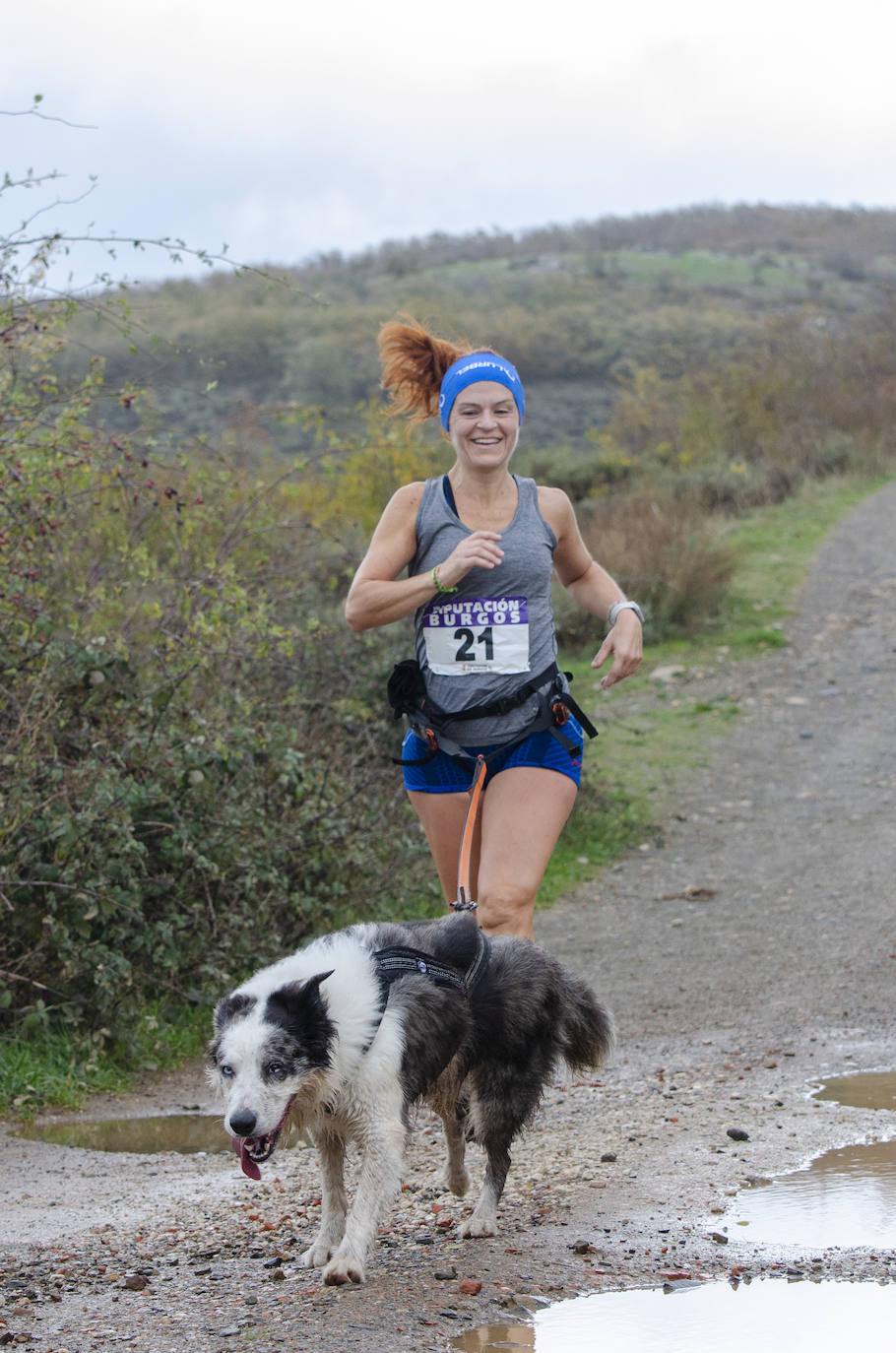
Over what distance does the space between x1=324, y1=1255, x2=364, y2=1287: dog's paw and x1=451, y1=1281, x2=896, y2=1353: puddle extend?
37 cm

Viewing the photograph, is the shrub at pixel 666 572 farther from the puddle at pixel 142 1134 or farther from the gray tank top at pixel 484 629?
the gray tank top at pixel 484 629

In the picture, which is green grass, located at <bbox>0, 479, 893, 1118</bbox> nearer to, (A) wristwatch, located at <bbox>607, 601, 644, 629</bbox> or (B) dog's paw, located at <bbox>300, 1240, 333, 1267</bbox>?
(B) dog's paw, located at <bbox>300, 1240, 333, 1267</bbox>

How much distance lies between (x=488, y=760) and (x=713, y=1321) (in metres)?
1.73

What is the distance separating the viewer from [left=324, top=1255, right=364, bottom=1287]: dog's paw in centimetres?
340

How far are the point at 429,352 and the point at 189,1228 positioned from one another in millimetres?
2844

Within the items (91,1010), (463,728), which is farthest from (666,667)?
(463,728)

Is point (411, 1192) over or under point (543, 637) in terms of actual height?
under

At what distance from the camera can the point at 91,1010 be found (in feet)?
19.7

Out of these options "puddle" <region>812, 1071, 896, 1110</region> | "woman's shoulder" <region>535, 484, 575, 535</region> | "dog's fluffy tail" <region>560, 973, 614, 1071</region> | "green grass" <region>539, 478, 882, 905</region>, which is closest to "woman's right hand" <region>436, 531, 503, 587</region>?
"woman's shoulder" <region>535, 484, 575, 535</region>

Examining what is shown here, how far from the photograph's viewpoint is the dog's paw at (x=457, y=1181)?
4.17 m

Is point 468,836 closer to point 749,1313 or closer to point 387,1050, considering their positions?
point 387,1050

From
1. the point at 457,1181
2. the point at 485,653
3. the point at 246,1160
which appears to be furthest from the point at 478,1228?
the point at 485,653

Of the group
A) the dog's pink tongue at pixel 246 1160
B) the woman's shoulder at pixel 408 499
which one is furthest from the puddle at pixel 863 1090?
the woman's shoulder at pixel 408 499

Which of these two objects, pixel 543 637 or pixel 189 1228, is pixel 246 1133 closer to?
pixel 189 1228
